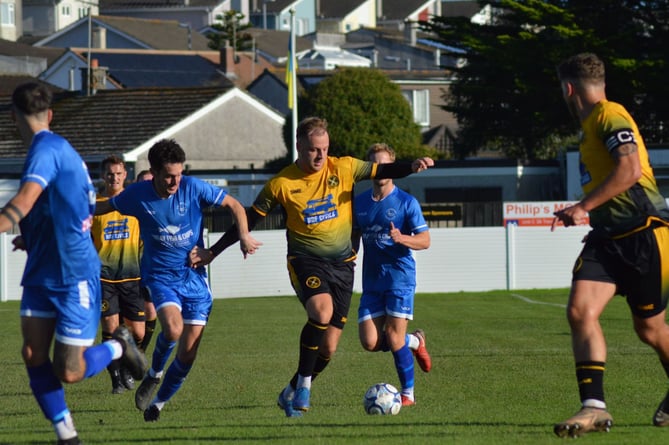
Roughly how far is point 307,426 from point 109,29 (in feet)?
284

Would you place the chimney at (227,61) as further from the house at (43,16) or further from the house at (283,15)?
the house at (283,15)

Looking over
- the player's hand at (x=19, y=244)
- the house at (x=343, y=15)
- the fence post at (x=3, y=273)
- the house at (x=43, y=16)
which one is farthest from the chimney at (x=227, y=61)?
the player's hand at (x=19, y=244)

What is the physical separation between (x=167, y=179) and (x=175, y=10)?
367 ft

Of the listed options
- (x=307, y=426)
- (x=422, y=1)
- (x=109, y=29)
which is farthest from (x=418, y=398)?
(x=422, y=1)

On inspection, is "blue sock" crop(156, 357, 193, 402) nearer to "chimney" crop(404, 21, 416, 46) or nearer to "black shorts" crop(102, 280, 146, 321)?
"black shorts" crop(102, 280, 146, 321)

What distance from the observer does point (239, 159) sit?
5272 cm

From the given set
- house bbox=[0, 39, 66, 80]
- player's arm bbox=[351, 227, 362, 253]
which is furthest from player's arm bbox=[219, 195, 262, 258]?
house bbox=[0, 39, 66, 80]

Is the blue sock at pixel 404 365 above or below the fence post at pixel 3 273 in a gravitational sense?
above

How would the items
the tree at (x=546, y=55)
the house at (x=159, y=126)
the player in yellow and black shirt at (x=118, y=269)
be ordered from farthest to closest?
the house at (x=159, y=126)
the tree at (x=546, y=55)
the player in yellow and black shirt at (x=118, y=269)

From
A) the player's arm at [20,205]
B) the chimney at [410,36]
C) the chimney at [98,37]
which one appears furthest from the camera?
the chimney at [410,36]

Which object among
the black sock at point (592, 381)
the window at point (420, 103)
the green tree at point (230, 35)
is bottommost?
the black sock at point (592, 381)

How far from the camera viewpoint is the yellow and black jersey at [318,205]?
963 cm

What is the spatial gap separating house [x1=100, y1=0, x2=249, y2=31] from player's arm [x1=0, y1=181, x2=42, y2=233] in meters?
112

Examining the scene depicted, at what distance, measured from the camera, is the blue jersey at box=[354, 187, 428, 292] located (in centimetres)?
1048
